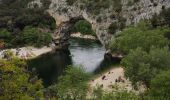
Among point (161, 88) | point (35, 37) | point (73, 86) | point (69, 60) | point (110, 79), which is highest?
point (161, 88)

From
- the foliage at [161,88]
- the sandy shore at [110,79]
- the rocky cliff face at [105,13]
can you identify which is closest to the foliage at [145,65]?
the sandy shore at [110,79]

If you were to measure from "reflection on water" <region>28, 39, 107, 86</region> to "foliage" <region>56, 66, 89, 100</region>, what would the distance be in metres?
15.1

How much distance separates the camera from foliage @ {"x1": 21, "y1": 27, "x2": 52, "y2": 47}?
116 metres

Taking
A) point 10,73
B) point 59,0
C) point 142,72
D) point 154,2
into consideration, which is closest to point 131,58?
point 142,72

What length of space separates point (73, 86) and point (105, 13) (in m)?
47.4

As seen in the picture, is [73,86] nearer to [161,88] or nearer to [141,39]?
[161,88]

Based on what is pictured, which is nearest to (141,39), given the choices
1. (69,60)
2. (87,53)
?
(69,60)

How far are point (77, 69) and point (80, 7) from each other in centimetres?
4611

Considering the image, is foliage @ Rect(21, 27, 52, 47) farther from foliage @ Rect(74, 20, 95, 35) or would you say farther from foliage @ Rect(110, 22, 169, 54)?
foliage @ Rect(110, 22, 169, 54)

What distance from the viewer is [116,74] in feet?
262

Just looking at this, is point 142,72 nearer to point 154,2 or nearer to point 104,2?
point 154,2

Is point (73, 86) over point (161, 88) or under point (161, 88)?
under

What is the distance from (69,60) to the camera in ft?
332

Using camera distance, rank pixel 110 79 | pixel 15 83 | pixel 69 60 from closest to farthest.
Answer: pixel 15 83 < pixel 110 79 < pixel 69 60
